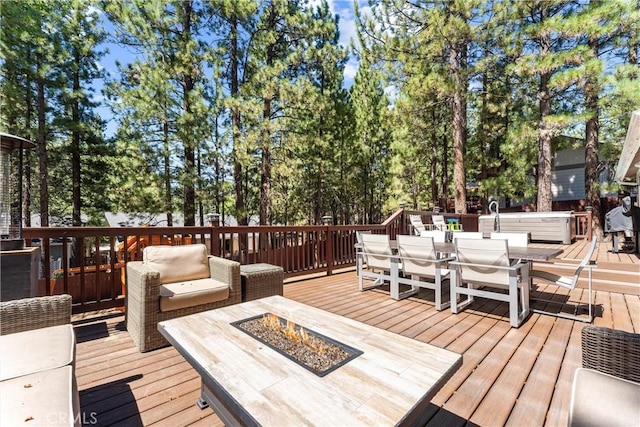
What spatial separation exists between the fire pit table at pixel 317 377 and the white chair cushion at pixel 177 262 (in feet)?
4.05

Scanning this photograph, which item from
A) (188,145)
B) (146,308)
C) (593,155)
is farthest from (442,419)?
(593,155)

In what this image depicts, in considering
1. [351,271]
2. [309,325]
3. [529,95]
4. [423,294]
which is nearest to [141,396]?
[309,325]

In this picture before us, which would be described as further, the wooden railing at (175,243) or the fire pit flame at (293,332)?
the wooden railing at (175,243)

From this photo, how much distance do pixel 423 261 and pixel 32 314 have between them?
3.68 m

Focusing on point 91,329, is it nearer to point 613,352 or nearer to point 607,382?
point 607,382

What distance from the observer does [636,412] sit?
1.12m

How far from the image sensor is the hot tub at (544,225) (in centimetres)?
836

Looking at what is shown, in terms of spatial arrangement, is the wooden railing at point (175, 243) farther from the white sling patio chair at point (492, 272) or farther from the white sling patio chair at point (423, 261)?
the white sling patio chair at point (492, 272)

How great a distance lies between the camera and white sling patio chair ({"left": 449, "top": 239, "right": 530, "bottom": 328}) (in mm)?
3031

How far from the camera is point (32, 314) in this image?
6.40 feet

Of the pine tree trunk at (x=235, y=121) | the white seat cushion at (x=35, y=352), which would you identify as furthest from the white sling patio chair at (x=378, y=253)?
the pine tree trunk at (x=235, y=121)

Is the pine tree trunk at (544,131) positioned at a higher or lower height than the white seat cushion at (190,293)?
higher

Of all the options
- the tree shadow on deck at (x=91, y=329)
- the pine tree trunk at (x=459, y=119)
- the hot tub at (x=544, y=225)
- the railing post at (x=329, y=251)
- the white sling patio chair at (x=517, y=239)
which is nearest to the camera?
the tree shadow on deck at (x=91, y=329)

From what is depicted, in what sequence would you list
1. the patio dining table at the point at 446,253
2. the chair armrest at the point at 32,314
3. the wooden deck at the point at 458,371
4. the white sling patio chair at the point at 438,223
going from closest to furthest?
the wooden deck at the point at 458,371 → the chair armrest at the point at 32,314 → the patio dining table at the point at 446,253 → the white sling patio chair at the point at 438,223
